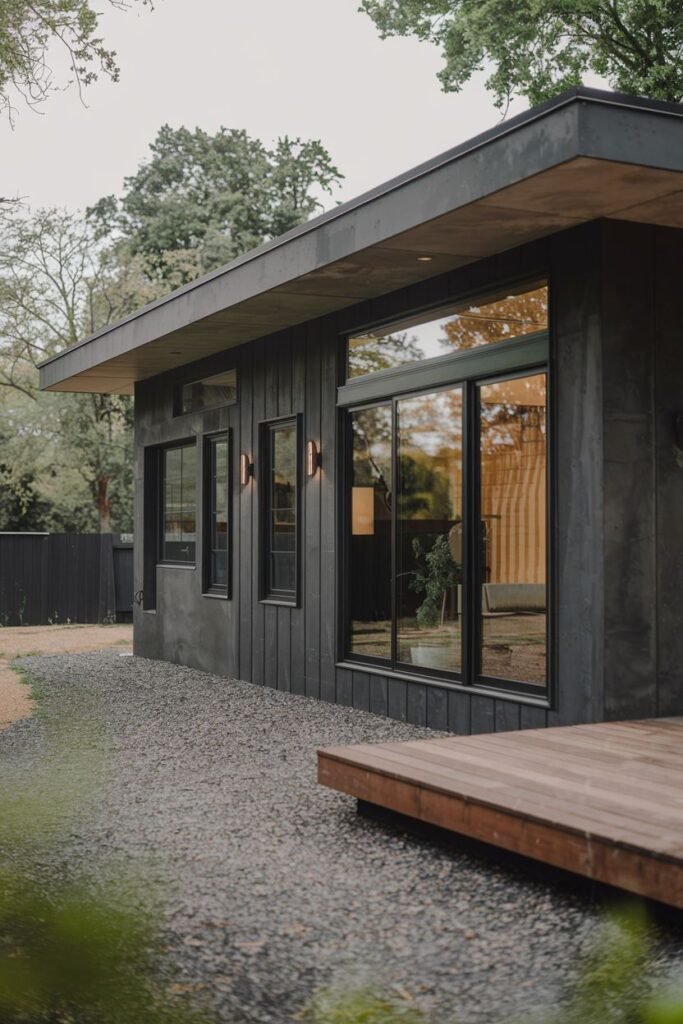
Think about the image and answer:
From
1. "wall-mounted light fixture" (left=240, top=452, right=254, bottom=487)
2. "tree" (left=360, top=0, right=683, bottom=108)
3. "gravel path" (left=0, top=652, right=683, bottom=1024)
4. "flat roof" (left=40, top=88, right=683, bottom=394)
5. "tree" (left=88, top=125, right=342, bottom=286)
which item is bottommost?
"gravel path" (left=0, top=652, right=683, bottom=1024)

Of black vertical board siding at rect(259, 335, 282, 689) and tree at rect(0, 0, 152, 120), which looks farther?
black vertical board siding at rect(259, 335, 282, 689)

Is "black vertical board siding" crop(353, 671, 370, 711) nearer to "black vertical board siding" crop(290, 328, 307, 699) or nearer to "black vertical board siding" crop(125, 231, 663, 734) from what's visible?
"black vertical board siding" crop(290, 328, 307, 699)

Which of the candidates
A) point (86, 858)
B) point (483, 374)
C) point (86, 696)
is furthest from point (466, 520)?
point (86, 696)

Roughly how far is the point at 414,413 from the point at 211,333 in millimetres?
2447

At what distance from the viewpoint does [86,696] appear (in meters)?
8.94

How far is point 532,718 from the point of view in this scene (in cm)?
596

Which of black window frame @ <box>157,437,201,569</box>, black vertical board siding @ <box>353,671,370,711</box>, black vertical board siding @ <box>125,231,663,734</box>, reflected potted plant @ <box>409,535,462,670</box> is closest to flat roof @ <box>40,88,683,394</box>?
black vertical board siding @ <box>125,231,663,734</box>

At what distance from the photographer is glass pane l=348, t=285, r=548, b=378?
6184 millimetres

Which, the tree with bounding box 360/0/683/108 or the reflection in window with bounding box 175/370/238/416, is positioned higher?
the tree with bounding box 360/0/683/108

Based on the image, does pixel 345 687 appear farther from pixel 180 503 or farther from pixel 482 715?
pixel 180 503

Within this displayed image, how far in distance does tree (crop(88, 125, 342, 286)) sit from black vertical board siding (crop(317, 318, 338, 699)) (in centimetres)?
2037

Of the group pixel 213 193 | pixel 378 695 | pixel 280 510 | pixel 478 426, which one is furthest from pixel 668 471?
pixel 213 193

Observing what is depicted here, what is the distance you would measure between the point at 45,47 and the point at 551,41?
10.6m

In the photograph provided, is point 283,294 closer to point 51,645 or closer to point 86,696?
point 86,696
